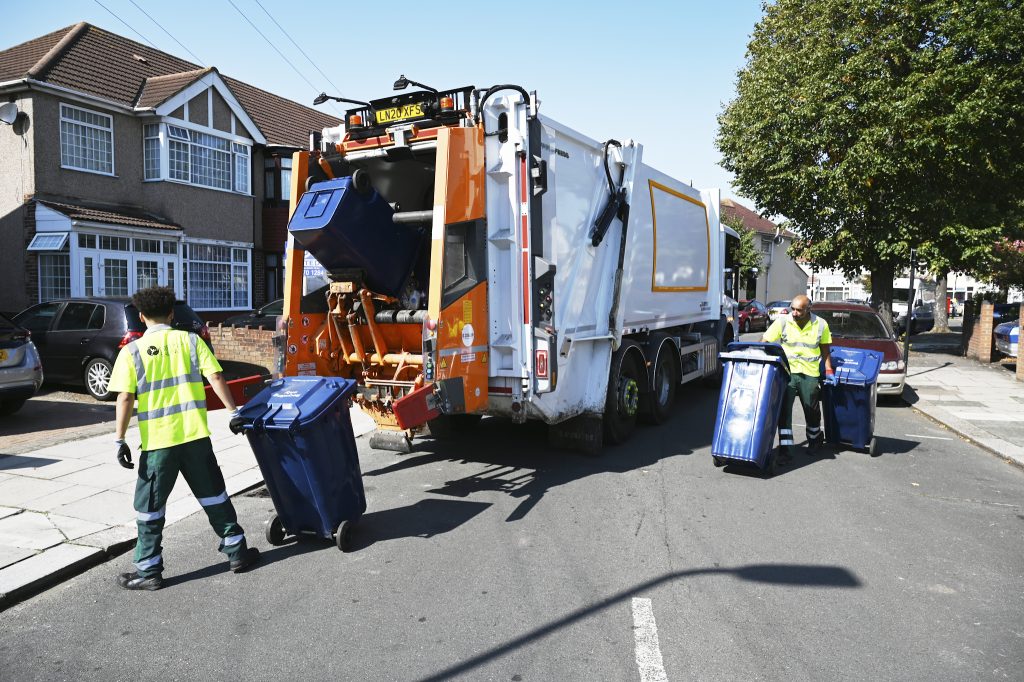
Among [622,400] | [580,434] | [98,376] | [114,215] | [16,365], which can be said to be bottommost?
[580,434]

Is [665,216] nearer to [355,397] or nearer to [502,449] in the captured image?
[502,449]

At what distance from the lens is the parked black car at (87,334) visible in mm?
10500

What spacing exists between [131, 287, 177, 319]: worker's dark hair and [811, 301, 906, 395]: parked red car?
9407 mm

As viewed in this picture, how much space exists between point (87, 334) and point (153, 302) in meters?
7.43

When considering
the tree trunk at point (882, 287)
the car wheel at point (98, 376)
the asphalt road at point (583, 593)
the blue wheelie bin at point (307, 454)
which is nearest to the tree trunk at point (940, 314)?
the tree trunk at point (882, 287)

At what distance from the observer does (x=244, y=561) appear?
4543 millimetres

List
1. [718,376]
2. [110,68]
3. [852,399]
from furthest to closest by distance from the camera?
[110,68], [718,376], [852,399]

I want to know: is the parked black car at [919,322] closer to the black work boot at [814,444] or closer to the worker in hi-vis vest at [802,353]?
the black work boot at [814,444]

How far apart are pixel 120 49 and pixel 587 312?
18839mm

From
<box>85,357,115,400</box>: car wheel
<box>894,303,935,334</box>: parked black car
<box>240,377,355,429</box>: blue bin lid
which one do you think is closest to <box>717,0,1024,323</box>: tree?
<box>894,303,935,334</box>: parked black car

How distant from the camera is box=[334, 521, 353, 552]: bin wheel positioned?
15.7 ft

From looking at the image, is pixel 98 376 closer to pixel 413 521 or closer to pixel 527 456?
pixel 527 456

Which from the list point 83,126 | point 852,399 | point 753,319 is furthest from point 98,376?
point 753,319

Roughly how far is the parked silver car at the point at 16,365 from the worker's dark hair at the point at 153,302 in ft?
17.3
